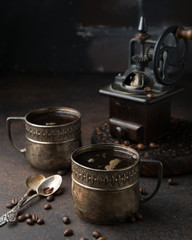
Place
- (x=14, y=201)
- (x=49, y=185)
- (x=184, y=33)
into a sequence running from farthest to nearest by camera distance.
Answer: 1. (x=184, y=33)
2. (x=49, y=185)
3. (x=14, y=201)

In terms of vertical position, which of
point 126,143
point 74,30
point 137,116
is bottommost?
point 126,143

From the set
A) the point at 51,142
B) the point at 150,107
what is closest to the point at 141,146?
the point at 150,107

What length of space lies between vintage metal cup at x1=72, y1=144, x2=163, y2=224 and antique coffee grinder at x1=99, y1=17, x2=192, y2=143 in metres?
0.49

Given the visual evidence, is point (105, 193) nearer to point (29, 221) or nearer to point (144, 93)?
point (29, 221)

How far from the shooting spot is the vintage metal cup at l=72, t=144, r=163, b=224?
4.20ft

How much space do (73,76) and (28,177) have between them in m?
1.89

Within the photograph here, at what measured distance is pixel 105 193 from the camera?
129cm

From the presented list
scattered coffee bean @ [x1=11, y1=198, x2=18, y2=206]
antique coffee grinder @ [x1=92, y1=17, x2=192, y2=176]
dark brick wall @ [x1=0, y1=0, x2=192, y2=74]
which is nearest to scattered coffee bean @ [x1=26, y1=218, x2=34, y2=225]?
scattered coffee bean @ [x1=11, y1=198, x2=18, y2=206]

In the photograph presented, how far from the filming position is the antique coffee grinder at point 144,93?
70.5 inches

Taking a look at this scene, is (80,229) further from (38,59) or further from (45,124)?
(38,59)

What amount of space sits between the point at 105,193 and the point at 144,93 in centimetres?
65

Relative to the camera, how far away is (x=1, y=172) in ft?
5.76

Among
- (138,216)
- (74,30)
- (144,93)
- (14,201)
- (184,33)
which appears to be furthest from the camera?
(74,30)

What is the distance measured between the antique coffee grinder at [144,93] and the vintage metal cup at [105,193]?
0.49 metres
